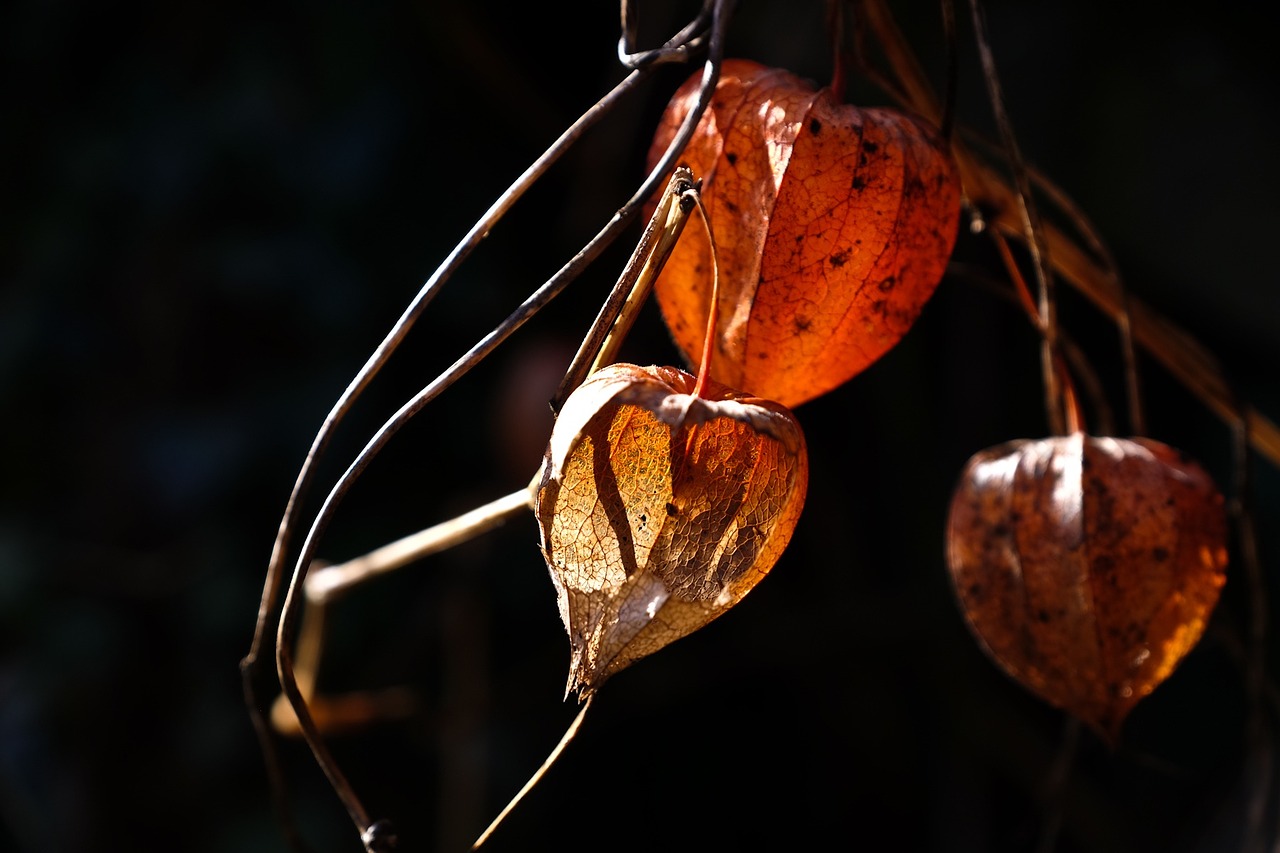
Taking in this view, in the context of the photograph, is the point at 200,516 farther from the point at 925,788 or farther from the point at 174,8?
the point at 925,788

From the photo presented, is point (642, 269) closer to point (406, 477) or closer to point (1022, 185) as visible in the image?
point (1022, 185)

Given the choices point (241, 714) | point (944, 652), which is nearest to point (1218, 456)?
point (944, 652)

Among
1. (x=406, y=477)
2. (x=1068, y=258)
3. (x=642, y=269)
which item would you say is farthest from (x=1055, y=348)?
(x=406, y=477)

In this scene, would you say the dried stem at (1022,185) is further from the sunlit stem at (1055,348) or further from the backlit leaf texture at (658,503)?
the backlit leaf texture at (658,503)

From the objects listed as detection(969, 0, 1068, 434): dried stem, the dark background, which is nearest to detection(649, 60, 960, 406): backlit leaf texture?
detection(969, 0, 1068, 434): dried stem

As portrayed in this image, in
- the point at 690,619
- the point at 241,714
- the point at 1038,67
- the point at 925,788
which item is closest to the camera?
the point at 690,619

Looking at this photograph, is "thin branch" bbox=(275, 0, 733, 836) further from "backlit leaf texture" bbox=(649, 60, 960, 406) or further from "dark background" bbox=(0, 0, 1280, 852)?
"dark background" bbox=(0, 0, 1280, 852)
